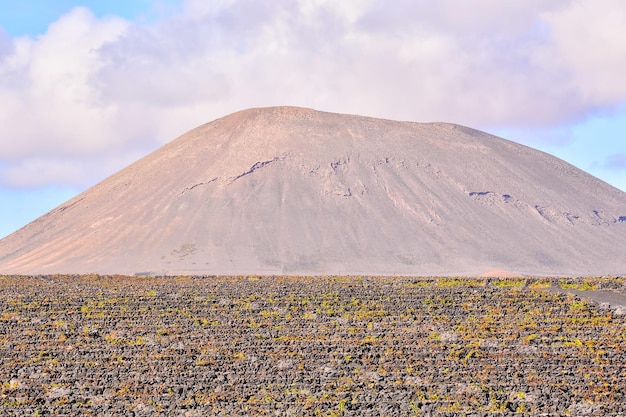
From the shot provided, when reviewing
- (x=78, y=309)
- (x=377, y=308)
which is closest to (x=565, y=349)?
(x=377, y=308)

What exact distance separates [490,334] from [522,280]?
10.6 metres

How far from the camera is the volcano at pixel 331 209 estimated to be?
343 ft

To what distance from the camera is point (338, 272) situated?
325 feet

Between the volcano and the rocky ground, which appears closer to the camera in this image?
the rocky ground

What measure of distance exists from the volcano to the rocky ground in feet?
185

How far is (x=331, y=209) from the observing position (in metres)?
A: 115

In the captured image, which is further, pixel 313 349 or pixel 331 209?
pixel 331 209

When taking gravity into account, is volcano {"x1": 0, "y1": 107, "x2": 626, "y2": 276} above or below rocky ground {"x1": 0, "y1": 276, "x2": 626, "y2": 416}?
above

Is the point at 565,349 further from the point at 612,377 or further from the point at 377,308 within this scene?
the point at 377,308

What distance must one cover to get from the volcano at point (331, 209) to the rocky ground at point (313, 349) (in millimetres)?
56421

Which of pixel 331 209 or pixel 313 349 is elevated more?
pixel 331 209

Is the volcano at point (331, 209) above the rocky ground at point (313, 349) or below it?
above

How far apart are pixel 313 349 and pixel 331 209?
82776 millimetres

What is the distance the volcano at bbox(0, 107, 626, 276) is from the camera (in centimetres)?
10450
